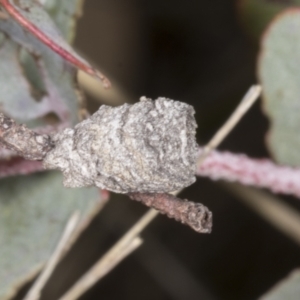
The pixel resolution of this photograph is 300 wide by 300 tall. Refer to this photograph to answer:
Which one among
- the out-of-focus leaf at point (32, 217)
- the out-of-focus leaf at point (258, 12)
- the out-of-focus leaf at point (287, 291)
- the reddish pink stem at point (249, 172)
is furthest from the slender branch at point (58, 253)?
the out-of-focus leaf at point (258, 12)

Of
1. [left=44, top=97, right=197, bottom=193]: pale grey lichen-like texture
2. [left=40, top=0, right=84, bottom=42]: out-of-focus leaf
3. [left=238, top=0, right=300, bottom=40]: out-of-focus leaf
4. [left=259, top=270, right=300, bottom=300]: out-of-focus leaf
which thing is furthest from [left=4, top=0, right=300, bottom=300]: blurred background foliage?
[left=44, top=97, right=197, bottom=193]: pale grey lichen-like texture

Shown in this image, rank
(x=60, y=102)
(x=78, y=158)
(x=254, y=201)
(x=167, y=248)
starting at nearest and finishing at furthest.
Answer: (x=78, y=158) → (x=60, y=102) → (x=254, y=201) → (x=167, y=248)

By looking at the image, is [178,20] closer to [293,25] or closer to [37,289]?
[293,25]

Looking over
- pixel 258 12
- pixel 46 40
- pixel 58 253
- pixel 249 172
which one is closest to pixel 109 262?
pixel 58 253

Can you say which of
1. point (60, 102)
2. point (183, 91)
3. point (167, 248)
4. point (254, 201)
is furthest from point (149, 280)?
point (60, 102)

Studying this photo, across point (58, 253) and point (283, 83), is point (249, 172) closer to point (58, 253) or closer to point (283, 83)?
point (283, 83)

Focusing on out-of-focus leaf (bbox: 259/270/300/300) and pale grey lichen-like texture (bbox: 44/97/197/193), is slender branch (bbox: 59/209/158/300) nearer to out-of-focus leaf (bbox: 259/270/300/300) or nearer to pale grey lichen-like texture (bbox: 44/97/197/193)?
out-of-focus leaf (bbox: 259/270/300/300)

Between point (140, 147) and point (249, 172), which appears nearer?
point (140, 147)
